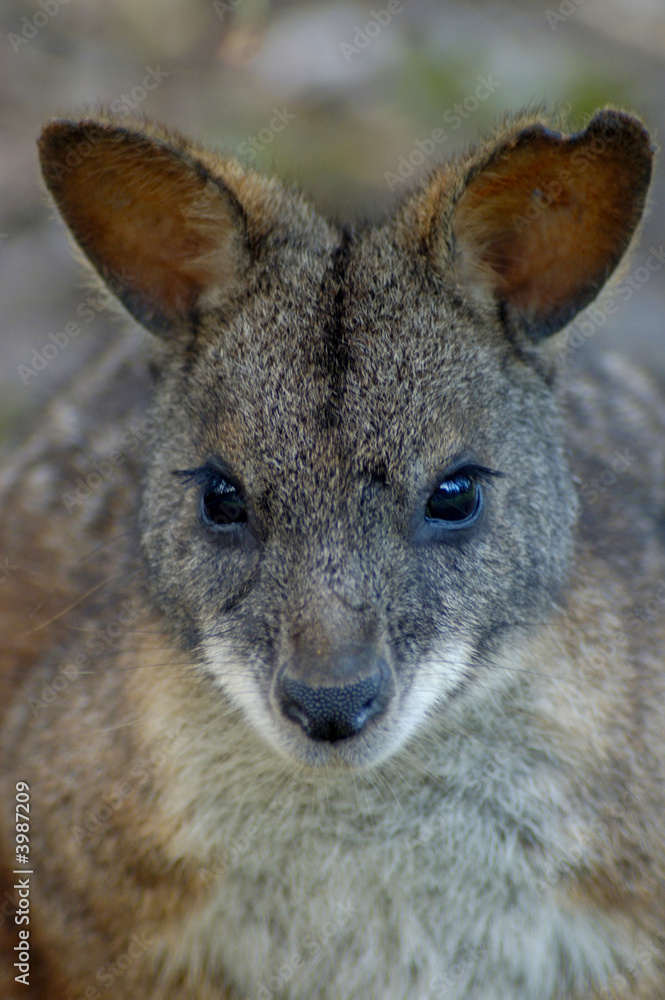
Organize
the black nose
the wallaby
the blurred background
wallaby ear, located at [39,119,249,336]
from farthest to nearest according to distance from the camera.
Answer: the blurred background < wallaby ear, located at [39,119,249,336] < the wallaby < the black nose

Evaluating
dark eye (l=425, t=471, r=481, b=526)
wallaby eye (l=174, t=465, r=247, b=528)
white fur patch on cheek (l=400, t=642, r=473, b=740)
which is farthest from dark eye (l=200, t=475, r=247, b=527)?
white fur patch on cheek (l=400, t=642, r=473, b=740)

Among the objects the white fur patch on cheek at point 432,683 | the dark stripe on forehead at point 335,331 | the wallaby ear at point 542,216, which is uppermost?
the wallaby ear at point 542,216

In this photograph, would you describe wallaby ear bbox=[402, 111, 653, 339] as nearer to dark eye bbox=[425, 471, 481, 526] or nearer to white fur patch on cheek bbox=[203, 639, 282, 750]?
dark eye bbox=[425, 471, 481, 526]

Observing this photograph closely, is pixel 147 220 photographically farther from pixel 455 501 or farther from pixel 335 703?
pixel 335 703

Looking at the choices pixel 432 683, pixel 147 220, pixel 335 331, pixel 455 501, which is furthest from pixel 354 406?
pixel 147 220

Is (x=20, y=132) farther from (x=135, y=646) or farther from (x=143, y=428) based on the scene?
(x=135, y=646)

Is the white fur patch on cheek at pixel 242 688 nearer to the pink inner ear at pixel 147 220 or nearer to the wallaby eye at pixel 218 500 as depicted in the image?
the wallaby eye at pixel 218 500

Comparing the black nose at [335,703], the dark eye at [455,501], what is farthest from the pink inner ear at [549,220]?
the black nose at [335,703]

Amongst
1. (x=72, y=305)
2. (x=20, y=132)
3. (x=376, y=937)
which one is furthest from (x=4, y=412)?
(x=376, y=937)
